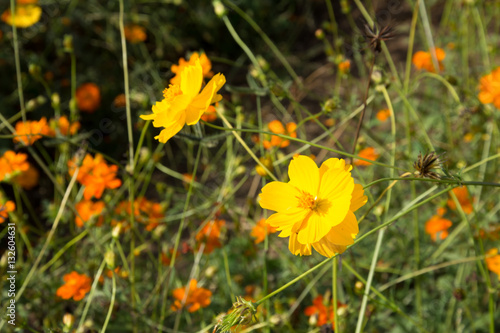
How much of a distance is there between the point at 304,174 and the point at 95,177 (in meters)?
0.63

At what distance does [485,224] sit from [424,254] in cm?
17

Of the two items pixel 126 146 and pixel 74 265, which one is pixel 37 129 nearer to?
pixel 74 265

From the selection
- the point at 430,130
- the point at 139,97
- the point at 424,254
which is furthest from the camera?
the point at 430,130

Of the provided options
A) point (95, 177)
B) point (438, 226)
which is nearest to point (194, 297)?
point (95, 177)

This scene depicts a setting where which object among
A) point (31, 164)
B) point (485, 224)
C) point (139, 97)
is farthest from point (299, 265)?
point (31, 164)

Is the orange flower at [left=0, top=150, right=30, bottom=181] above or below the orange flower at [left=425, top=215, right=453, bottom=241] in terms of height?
above

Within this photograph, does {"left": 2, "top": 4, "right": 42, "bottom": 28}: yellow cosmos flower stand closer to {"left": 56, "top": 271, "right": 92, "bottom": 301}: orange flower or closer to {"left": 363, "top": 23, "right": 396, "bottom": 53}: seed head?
{"left": 56, "top": 271, "right": 92, "bottom": 301}: orange flower

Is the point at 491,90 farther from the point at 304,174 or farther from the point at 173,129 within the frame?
the point at 173,129

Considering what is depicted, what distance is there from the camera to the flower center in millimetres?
642

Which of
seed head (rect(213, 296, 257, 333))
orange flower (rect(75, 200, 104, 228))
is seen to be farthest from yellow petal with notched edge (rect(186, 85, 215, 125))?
orange flower (rect(75, 200, 104, 228))

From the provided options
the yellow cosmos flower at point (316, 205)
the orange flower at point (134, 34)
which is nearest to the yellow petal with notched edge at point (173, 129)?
the yellow cosmos flower at point (316, 205)

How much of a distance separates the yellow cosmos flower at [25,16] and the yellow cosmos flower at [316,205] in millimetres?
1543

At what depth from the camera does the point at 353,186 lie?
0.58m

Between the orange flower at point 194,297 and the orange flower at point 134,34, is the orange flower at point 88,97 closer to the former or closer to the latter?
the orange flower at point 134,34
